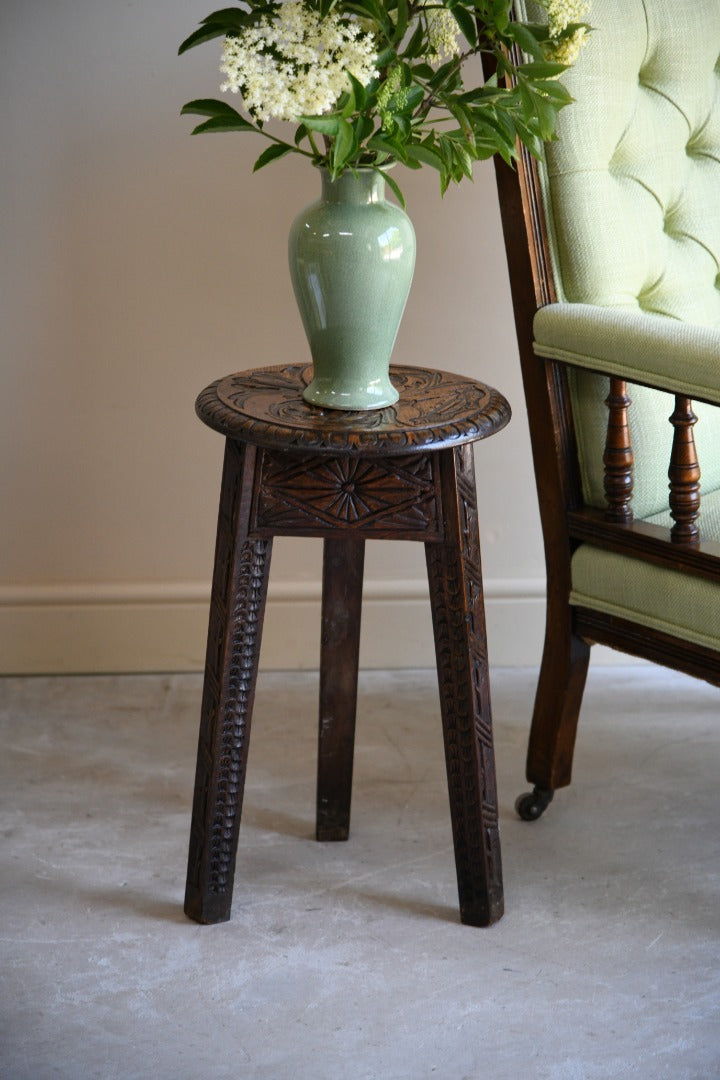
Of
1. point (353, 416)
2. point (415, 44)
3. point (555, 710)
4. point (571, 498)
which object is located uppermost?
point (415, 44)

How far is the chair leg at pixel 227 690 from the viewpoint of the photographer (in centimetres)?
132

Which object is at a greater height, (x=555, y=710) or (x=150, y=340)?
(x=150, y=340)

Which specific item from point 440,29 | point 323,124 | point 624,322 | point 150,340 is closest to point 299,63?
point 323,124

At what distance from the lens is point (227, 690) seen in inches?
53.4

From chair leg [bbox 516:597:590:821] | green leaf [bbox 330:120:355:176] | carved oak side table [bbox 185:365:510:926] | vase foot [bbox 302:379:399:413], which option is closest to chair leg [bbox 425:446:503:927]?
carved oak side table [bbox 185:365:510:926]

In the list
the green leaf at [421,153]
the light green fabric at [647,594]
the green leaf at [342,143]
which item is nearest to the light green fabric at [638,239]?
the light green fabric at [647,594]

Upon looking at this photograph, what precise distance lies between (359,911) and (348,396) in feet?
2.08

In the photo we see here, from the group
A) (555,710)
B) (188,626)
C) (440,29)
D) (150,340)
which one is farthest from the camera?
(188,626)

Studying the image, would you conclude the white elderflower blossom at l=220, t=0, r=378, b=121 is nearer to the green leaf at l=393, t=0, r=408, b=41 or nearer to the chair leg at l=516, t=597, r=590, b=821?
the green leaf at l=393, t=0, r=408, b=41

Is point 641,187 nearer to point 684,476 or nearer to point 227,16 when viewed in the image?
point 684,476

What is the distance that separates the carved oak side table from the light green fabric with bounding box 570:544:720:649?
186 mm

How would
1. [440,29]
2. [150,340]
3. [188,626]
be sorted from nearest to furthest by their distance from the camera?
[440,29] → [150,340] → [188,626]

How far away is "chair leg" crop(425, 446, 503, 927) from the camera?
1.30m

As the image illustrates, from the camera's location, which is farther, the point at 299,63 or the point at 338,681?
the point at 338,681
